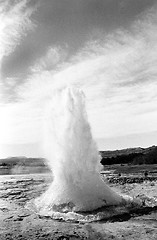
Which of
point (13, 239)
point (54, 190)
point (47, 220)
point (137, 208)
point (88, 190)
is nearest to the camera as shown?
point (13, 239)

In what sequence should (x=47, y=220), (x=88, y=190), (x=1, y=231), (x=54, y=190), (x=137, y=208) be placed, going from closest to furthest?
(x=1, y=231)
(x=47, y=220)
(x=137, y=208)
(x=88, y=190)
(x=54, y=190)

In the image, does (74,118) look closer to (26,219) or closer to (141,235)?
(26,219)

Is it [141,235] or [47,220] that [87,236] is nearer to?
[141,235]

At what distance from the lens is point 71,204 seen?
18.5 m

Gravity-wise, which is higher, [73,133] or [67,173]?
[73,133]

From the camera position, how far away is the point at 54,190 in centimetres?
2109

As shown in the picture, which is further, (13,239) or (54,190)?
(54,190)

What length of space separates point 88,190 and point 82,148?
3183mm

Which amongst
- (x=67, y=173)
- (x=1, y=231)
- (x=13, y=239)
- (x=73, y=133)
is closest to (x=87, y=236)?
(x=13, y=239)

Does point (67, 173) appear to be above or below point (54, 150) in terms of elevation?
below

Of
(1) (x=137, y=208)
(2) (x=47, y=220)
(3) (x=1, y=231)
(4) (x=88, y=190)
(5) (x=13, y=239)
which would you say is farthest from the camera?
(4) (x=88, y=190)

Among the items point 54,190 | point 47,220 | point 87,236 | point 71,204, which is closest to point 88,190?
point 71,204

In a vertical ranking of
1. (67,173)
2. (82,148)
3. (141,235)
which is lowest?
(141,235)

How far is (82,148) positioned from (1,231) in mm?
8856
